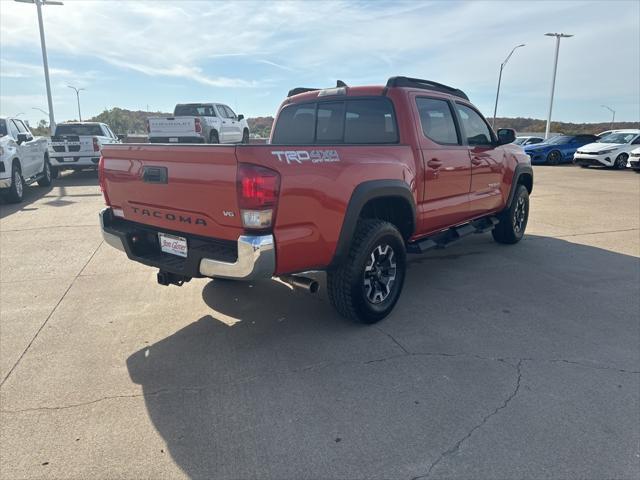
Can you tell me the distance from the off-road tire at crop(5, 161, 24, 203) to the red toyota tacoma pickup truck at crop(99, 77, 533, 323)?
304 inches

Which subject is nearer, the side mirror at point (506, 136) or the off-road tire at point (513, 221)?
the side mirror at point (506, 136)

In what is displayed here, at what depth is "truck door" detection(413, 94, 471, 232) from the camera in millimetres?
4602

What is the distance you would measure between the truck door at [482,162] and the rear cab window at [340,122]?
1.30 m

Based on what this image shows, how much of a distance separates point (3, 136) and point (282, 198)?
32.8 ft

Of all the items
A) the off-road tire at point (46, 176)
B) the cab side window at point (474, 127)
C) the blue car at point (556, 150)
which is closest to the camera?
the cab side window at point (474, 127)

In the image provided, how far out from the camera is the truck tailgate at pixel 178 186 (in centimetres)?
310

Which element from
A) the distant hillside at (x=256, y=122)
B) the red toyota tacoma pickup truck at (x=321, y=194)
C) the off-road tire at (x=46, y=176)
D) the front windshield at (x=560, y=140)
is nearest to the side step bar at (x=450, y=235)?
the red toyota tacoma pickup truck at (x=321, y=194)

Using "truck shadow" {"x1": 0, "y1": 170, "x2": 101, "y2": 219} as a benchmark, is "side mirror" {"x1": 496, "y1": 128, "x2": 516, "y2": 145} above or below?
above

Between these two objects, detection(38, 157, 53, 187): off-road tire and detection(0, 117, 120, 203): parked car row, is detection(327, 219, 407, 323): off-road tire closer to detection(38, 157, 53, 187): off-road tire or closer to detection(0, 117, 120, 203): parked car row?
detection(0, 117, 120, 203): parked car row

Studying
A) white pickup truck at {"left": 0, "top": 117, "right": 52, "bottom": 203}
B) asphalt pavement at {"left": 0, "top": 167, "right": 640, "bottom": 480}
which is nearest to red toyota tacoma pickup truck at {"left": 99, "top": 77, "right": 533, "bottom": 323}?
asphalt pavement at {"left": 0, "top": 167, "right": 640, "bottom": 480}

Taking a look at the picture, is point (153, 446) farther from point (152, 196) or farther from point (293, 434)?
point (152, 196)

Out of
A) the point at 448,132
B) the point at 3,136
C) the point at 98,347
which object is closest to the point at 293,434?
the point at 98,347

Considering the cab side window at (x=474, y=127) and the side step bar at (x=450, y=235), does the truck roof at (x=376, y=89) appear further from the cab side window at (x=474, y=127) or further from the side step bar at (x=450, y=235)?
the side step bar at (x=450, y=235)

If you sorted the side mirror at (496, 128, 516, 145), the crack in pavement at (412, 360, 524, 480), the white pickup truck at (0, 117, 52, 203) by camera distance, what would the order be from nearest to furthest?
the crack in pavement at (412, 360, 524, 480)
the side mirror at (496, 128, 516, 145)
the white pickup truck at (0, 117, 52, 203)
